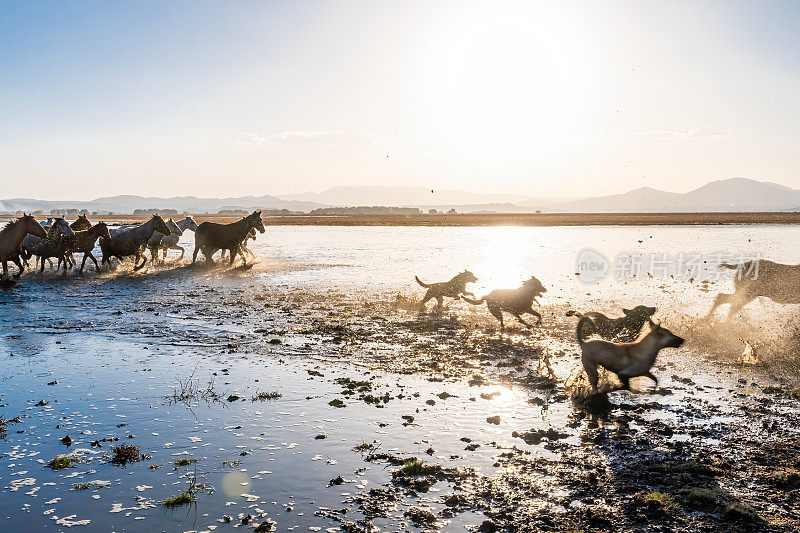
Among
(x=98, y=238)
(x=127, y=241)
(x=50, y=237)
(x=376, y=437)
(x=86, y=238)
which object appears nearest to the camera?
(x=376, y=437)

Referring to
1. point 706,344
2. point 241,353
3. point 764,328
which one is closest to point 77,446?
point 241,353

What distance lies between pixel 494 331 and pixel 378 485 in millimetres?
8862

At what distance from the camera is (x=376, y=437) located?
7.67m

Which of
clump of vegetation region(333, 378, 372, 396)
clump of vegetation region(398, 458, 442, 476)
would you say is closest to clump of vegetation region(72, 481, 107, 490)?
clump of vegetation region(398, 458, 442, 476)

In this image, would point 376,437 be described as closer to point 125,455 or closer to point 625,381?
point 125,455

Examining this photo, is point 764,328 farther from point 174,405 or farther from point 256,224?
point 256,224

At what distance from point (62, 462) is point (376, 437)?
13.6 feet

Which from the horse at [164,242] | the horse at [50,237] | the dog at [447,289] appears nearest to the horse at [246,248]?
the horse at [164,242]

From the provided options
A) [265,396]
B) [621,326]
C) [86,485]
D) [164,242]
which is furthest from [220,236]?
[86,485]

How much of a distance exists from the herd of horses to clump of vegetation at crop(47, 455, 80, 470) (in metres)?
20.3

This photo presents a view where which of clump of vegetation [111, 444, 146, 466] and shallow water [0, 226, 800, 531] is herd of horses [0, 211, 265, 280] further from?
clump of vegetation [111, 444, 146, 466]

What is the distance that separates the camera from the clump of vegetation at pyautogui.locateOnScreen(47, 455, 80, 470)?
6.65 m

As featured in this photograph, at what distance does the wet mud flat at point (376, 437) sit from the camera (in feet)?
18.7

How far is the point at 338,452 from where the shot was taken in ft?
23.6
